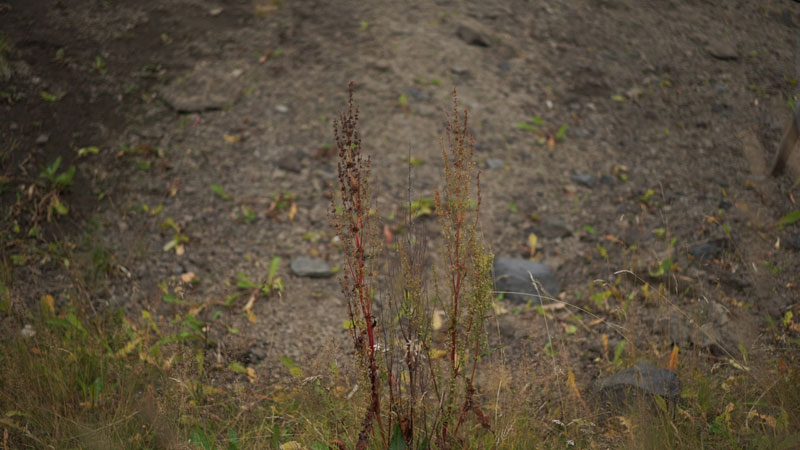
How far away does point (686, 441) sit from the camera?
2135 millimetres

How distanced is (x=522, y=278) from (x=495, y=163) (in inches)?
40.9

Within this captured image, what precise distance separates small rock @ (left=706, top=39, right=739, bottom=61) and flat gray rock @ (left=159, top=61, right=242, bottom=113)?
3638 millimetres

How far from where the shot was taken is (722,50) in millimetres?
4531

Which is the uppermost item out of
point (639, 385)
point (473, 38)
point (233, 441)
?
Answer: point (473, 38)

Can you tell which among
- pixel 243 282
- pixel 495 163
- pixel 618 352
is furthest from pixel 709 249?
pixel 243 282

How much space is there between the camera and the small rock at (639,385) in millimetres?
2295

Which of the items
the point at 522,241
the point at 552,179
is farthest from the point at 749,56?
the point at 522,241

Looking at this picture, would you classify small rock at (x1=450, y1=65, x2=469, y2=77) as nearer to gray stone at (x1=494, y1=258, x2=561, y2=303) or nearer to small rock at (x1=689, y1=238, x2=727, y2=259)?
gray stone at (x1=494, y1=258, x2=561, y2=303)

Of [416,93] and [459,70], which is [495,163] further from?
[459,70]

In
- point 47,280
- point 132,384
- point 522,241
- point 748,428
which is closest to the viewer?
point 748,428

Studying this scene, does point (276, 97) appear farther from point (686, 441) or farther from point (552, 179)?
point (686, 441)

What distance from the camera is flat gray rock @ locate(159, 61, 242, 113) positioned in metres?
4.22

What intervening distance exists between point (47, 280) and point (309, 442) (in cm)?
187

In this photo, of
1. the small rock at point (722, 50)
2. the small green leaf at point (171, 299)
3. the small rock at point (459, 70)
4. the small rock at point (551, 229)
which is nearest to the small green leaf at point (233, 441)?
the small green leaf at point (171, 299)
